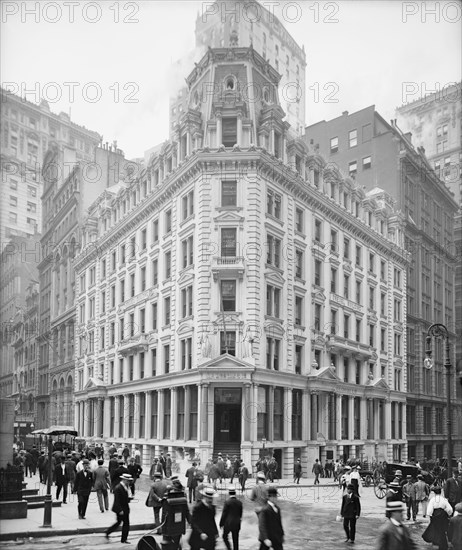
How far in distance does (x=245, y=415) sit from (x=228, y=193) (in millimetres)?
14164

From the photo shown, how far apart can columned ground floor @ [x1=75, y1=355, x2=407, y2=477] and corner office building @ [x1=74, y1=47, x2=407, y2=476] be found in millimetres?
91

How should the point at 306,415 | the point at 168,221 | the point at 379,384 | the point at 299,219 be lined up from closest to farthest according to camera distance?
the point at 306,415, the point at 299,219, the point at 168,221, the point at 379,384

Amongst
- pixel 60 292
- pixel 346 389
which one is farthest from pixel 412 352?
pixel 60 292

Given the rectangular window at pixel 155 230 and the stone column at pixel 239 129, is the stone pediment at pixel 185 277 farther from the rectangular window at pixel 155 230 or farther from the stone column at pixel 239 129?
the stone column at pixel 239 129

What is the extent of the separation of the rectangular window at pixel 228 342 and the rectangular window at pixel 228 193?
8.43 m

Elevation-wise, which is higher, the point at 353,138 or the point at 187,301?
the point at 353,138

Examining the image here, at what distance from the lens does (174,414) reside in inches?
1822

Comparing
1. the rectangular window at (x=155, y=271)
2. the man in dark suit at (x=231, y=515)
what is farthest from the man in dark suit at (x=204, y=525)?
the rectangular window at (x=155, y=271)

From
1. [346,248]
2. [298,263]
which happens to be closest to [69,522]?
[298,263]

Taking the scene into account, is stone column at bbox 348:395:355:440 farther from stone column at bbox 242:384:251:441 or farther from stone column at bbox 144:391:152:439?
stone column at bbox 144:391:152:439

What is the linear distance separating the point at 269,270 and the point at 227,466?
44.4ft

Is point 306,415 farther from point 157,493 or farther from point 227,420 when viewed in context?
A: point 157,493

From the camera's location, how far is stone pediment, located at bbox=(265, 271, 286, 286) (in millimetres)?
46188

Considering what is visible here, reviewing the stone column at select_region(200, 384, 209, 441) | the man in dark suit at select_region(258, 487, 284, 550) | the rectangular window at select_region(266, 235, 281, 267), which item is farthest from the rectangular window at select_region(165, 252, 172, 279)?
the man in dark suit at select_region(258, 487, 284, 550)
